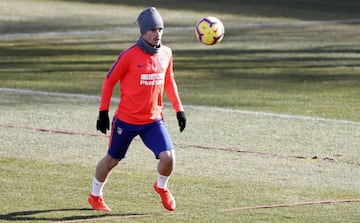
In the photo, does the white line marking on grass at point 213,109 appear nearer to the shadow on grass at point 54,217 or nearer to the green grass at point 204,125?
the green grass at point 204,125

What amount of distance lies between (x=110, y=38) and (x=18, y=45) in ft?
10.3

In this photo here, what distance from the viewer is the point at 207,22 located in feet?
47.4

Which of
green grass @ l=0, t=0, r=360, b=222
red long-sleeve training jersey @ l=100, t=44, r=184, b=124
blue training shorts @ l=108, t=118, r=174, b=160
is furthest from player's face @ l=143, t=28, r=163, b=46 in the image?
green grass @ l=0, t=0, r=360, b=222

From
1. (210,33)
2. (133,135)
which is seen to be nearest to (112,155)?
(133,135)

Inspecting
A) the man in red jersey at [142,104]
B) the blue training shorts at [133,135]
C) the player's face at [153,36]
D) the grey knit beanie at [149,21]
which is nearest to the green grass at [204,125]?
the man in red jersey at [142,104]

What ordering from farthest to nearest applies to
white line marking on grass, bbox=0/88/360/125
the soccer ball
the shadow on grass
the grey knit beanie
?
1. white line marking on grass, bbox=0/88/360/125
2. the soccer ball
3. the grey knit beanie
4. the shadow on grass

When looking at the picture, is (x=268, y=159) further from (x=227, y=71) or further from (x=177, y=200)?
(x=227, y=71)

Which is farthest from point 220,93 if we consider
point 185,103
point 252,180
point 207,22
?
point 252,180

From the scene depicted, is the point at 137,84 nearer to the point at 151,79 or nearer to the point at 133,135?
the point at 151,79

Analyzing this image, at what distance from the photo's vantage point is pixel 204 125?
642 inches

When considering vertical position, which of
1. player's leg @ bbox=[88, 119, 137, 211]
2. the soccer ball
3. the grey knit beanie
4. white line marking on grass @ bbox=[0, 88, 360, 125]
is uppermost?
the grey knit beanie

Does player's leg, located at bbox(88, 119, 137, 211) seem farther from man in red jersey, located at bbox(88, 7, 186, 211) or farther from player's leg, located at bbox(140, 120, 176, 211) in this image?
player's leg, located at bbox(140, 120, 176, 211)

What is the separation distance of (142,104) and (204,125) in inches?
238

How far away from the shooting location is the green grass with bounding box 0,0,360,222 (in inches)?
427
